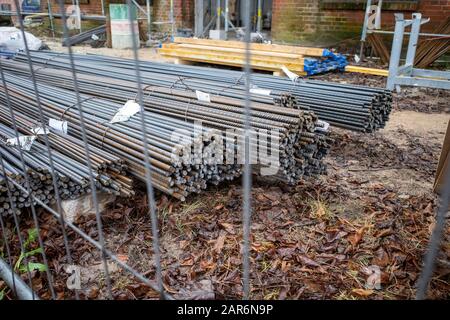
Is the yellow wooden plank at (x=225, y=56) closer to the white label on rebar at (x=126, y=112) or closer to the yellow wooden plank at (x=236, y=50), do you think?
the yellow wooden plank at (x=236, y=50)

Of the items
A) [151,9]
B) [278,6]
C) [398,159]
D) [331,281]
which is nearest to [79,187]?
[331,281]

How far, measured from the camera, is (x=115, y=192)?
2799 mm

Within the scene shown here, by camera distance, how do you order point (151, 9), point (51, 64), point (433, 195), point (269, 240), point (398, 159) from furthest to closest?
1. point (151, 9)
2. point (51, 64)
3. point (398, 159)
4. point (433, 195)
5. point (269, 240)

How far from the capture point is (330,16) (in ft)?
32.4

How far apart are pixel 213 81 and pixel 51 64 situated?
8.68 ft

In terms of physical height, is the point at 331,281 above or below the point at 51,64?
below

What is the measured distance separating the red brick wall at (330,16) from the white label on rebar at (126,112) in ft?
26.2

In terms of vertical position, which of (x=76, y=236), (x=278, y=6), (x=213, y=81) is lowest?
(x=76, y=236)

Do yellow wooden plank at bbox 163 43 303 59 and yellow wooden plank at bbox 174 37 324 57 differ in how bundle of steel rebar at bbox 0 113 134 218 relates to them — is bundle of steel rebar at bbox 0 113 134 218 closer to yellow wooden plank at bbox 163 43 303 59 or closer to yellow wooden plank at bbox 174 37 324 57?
yellow wooden plank at bbox 163 43 303 59


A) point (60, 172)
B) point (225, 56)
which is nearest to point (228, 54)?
point (225, 56)

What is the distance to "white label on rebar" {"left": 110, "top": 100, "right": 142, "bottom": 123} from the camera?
3248 mm

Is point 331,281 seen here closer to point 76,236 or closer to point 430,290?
point 430,290

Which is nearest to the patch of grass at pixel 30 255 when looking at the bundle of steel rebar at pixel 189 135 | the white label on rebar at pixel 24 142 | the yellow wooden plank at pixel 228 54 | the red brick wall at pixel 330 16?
the white label on rebar at pixel 24 142

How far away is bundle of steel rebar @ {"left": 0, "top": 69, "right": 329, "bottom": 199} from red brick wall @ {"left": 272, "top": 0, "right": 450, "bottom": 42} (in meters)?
7.27
